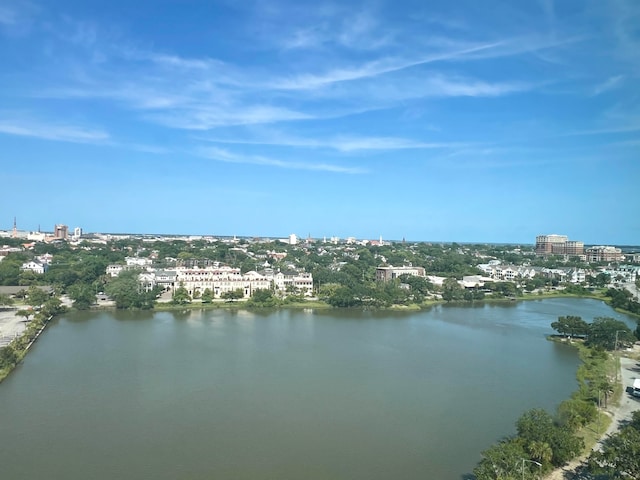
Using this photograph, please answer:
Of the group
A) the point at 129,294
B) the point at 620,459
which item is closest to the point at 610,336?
the point at 620,459

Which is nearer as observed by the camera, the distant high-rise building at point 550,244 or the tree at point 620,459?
the tree at point 620,459

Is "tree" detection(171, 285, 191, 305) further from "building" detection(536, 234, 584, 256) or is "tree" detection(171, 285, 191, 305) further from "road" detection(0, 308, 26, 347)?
"building" detection(536, 234, 584, 256)

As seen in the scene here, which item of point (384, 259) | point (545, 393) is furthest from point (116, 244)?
point (545, 393)

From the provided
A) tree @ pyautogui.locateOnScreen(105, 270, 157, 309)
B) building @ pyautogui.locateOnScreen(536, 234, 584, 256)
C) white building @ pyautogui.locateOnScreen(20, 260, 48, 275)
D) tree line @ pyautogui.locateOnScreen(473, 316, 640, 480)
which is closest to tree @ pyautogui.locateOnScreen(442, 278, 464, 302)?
tree @ pyautogui.locateOnScreen(105, 270, 157, 309)

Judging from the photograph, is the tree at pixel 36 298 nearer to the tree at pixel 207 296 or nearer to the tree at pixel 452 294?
the tree at pixel 207 296

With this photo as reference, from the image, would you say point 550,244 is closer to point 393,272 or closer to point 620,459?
point 393,272

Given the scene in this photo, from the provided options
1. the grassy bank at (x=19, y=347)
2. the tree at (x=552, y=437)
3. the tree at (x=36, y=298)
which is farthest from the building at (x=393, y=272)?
the tree at (x=552, y=437)

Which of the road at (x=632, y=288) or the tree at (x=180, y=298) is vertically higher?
the road at (x=632, y=288)
